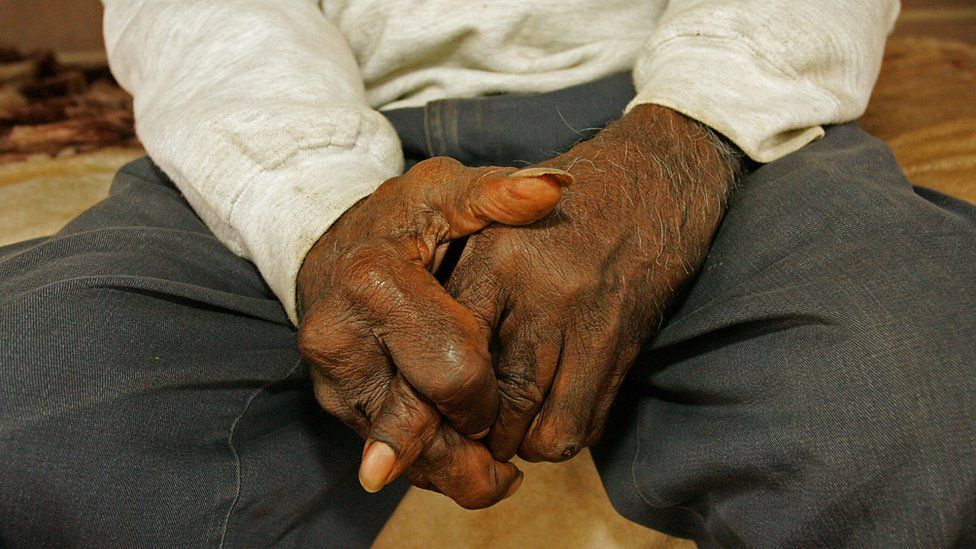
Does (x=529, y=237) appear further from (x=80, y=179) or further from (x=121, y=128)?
(x=121, y=128)

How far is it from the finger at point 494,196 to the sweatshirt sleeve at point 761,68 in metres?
0.25

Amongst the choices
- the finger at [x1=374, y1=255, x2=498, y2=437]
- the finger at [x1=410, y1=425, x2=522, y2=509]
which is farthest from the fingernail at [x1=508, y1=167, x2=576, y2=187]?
the finger at [x1=410, y1=425, x2=522, y2=509]

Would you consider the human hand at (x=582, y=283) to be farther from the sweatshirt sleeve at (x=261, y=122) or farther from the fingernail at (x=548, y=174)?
the sweatshirt sleeve at (x=261, y=122)

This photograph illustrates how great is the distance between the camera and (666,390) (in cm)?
65

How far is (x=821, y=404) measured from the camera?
508 millimetres

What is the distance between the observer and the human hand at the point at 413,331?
0.50 meters

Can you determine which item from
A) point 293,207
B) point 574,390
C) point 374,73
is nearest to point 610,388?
point 574,390

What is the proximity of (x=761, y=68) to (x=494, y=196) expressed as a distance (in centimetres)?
39

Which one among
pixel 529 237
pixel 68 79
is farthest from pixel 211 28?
pixel 68 79

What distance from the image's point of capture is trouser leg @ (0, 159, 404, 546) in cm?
51

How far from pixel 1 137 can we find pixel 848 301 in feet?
4.72

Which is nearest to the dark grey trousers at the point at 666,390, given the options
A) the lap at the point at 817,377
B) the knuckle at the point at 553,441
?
the lap at the point at 817,377

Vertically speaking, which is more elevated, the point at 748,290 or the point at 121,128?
the point at 748,290

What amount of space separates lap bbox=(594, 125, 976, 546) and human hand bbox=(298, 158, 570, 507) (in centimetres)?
19
